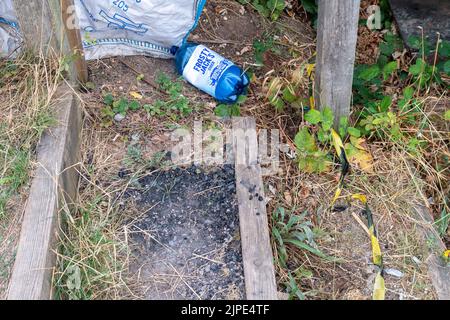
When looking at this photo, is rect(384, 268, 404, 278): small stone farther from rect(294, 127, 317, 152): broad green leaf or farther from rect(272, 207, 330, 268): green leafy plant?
rect(294, 127, 317, 152): broad green leaf

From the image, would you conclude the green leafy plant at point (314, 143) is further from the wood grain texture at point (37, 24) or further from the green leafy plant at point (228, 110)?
the wood grain texture at point (37, 24)

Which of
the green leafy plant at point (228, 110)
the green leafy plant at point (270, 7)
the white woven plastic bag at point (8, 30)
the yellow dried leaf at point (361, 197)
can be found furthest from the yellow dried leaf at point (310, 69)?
the white woven plastic bag at point (8, 30)

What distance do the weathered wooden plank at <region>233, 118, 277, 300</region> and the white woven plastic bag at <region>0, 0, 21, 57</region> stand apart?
3.62 ft

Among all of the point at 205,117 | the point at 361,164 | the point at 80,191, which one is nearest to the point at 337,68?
the point at 361,164

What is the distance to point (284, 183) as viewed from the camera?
2814 mm

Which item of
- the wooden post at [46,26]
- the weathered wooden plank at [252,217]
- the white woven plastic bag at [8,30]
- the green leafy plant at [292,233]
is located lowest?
the green leafy plant at [292,233]

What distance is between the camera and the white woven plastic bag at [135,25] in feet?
10.0

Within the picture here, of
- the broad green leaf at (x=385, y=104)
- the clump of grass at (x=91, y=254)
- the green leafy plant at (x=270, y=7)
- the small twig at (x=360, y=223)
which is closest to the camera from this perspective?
the clump of grass at (x=91, y=254)

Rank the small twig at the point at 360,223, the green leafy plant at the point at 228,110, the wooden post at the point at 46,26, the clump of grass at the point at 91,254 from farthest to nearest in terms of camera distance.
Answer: the green leafy plant at the point at 228,110 < the wooden post at the point at 46,26 < the small twig at the point at 360,223 < the clump of grass at the point at 91,254

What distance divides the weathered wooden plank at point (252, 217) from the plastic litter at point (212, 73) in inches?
8.6

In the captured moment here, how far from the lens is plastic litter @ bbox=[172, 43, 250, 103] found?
10.2 feet

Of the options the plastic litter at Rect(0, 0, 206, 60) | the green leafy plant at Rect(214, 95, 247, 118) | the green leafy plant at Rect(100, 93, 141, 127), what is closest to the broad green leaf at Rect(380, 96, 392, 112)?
the green leafy plant at Rect(214, 95, 247, 118)

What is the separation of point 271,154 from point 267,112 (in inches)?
11.3

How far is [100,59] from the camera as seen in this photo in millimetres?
3201
